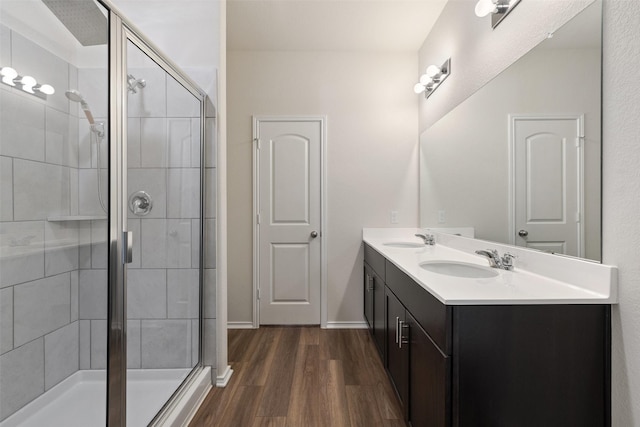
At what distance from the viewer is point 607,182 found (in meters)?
1.09

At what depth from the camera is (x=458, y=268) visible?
1.78 metres

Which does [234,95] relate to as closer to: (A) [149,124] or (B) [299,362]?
(A) [149,124]

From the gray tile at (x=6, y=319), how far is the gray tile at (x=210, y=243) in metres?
0.90

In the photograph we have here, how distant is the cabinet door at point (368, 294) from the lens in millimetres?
2660

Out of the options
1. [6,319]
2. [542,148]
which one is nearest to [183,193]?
[6,319]

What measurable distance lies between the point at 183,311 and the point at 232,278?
124 centimetres

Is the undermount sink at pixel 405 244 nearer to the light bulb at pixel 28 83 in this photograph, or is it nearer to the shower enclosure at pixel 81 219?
the shower enclosure at pixel 81 219

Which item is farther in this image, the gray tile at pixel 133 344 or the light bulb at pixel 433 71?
the light bulb at pixel 433 71

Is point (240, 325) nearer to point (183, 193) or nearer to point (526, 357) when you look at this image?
point (183, 193)

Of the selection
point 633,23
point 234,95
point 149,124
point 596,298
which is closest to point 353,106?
point 234,95

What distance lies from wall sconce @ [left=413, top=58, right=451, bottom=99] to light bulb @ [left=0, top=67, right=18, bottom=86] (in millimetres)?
2552

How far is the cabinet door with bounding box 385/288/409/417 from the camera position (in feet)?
5.16

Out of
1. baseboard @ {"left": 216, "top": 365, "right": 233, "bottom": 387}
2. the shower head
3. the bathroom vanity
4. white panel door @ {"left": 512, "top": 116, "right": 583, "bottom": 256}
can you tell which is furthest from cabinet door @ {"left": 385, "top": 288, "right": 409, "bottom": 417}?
the shower head

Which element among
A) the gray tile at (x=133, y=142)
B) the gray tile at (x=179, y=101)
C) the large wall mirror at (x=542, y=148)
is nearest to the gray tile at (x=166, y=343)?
the gray tile at (x=133, y=142)
